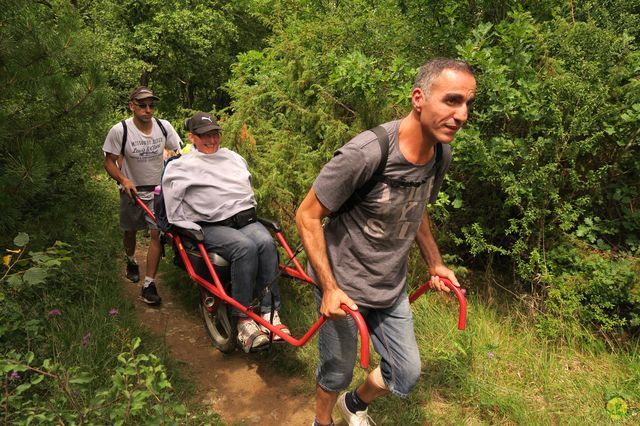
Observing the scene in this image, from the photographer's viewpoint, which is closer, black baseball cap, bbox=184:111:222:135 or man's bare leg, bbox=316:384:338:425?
man's bare leg, bbox=316:384:338:425

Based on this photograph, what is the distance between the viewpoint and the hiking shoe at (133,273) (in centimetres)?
526

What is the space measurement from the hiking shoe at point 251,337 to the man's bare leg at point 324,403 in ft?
2.53

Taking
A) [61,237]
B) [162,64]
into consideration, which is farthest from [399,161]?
[162,64]

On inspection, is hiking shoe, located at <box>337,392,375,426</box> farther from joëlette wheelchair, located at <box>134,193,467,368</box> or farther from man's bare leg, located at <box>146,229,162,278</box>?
man's bare leg, located at <box>146,229,162,278</box>

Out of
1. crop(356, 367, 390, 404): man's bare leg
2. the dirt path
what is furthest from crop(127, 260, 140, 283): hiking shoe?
crop(356, 367, 390, 404): man's bare leg

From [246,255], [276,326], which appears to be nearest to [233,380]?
[276,326]

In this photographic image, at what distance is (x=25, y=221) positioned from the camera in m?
4.02

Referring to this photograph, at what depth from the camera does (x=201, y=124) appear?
152 inches

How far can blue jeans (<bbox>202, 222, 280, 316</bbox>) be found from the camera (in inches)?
140

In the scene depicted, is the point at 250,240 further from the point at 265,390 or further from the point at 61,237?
the point at 61,237

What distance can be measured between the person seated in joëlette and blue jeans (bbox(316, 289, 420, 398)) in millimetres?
872

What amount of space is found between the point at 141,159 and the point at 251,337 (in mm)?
2285

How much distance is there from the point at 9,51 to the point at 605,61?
4.37 meters

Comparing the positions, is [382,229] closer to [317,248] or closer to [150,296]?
[317,248]
